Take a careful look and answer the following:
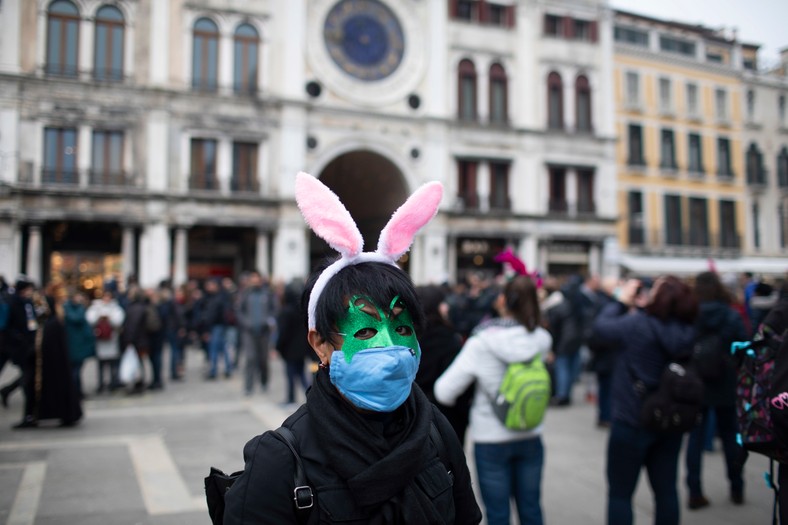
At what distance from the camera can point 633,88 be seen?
3166 centimetres

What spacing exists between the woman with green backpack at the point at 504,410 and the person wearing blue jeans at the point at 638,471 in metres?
0.52

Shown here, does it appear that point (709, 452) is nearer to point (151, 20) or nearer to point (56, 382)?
point (56, 382)

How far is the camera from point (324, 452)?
1.67 m

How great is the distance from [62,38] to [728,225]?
34.5 metres

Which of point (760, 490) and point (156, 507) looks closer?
point (156, 507)

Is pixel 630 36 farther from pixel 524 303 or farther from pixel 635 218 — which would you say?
pixel 524 303

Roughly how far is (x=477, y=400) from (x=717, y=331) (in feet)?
9.74

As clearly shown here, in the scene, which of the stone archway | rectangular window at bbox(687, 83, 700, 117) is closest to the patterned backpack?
the stone archway

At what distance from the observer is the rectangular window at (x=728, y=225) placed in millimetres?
33531

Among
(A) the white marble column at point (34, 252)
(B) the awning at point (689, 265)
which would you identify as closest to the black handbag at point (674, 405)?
(A) the white marble column at point (34, 252)

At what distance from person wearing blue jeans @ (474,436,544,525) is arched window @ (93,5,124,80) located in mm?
22933

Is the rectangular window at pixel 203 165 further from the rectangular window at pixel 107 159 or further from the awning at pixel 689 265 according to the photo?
the awning at pixel 689 265

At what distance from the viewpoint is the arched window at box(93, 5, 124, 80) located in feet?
71.8

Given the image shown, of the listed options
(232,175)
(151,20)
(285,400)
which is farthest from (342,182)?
(285,400)
